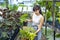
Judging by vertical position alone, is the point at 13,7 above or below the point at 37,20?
above

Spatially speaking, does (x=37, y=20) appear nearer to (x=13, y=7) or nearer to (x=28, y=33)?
(x=28, y=33)

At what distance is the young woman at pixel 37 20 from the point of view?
2777 mm

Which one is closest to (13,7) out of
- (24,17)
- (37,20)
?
(24,17)

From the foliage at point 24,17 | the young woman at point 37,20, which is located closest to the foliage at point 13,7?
the foliage at point 24,17

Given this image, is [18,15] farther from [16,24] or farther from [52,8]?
[52,8]

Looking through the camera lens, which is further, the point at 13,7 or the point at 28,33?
the point at 13,7

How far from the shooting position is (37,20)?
2775 millimetres

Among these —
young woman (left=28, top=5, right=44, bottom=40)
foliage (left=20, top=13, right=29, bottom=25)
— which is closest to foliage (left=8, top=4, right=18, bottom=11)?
foliage (left=20, top=13, right=29, bottom=25)

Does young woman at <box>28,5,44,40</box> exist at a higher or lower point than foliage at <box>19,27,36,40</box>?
higher

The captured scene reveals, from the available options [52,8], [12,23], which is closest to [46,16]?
[52,8]

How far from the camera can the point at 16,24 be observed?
299 cm

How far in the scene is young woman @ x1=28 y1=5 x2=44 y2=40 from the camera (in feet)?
9.11

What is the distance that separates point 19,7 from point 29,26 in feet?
1.19

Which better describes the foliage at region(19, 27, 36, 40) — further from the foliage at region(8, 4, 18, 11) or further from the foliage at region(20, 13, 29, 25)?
the foliage at region(8, 4, 18, 11)
